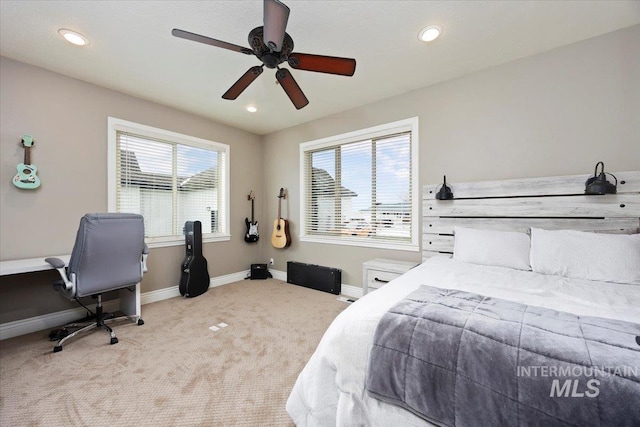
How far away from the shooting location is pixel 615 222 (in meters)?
2.00

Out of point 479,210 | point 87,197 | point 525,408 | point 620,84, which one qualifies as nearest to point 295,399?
point 525,408

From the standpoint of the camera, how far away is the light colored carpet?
1.45 meters

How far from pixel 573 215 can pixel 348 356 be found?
7.70 feet

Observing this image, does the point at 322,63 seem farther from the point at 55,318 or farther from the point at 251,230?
the point at 55,318

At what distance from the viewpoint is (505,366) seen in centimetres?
83

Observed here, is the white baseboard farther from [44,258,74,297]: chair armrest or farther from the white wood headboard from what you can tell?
the white wood headboard

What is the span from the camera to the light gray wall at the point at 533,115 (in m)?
2.02

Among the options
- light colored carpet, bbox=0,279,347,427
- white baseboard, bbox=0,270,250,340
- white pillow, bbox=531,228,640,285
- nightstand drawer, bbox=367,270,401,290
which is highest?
white pillow, bbox=531,228,640,285

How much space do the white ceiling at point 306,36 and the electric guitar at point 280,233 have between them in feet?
6.60

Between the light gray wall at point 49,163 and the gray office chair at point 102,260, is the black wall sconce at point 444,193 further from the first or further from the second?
the light gray wall at point 49,163

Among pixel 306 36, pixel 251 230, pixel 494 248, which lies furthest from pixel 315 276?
pixel 306 36

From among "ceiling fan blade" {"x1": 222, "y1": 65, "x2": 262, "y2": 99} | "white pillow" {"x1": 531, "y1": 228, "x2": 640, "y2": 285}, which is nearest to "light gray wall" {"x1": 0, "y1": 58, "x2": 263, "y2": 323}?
"ceiling fan blade" {"x1": 222, "y1": 65, "x2": 262, "y2": 99}

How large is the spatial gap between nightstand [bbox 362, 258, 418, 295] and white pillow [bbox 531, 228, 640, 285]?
1.12 meters

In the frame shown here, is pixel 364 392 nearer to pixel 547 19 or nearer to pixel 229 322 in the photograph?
pixel 229 322
